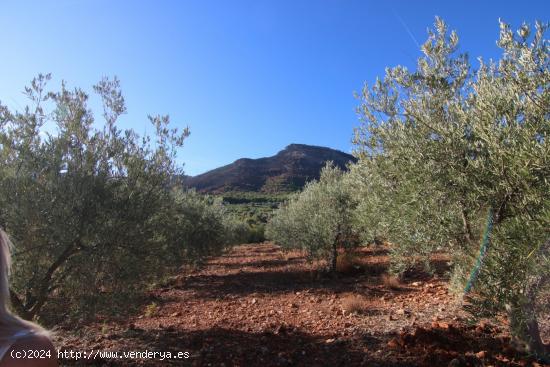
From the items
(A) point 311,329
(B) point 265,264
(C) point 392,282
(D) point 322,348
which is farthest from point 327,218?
(D) point 322,348

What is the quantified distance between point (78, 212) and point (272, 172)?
286 feet

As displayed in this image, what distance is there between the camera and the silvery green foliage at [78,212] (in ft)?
18.6

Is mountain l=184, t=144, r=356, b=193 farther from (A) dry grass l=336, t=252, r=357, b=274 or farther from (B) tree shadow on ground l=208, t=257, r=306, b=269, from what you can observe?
(A) dry grass l=336, t=252, r=357, b=274

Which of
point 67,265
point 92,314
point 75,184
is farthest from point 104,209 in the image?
point 92,314

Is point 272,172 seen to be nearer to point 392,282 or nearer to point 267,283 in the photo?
point 267,283

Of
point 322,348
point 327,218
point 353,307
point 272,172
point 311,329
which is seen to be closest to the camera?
point 322,348

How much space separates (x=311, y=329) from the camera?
8.35 m

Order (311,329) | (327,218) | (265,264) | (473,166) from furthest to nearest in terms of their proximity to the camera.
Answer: (265,264)
(327,218)
(311,329)
(473,166)

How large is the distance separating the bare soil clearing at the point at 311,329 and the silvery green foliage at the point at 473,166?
1.35 metres

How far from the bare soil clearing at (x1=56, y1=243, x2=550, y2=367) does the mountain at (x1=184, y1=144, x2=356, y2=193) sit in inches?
2556

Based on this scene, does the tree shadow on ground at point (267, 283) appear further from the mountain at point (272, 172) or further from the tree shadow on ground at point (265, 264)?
the mountain at point (272, 172)

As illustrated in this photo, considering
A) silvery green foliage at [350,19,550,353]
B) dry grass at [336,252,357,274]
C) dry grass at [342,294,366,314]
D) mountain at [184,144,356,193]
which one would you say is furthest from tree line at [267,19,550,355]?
mountain at [184,144,356,193]

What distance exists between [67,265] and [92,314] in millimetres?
969

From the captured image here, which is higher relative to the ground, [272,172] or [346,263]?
[272,172]
